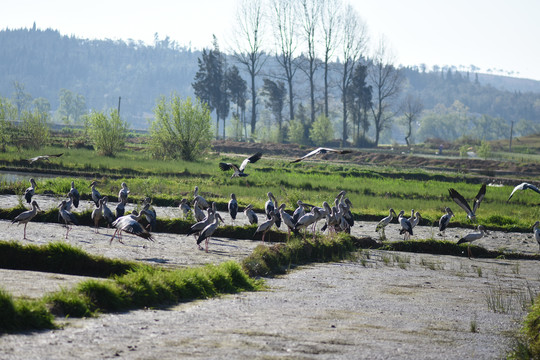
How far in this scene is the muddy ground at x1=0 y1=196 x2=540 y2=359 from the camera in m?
7.59

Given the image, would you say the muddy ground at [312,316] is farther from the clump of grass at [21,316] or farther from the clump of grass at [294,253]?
the clump of grass at [294,253]

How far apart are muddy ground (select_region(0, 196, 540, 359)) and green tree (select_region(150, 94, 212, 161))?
111ft

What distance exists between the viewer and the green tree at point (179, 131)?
165 feet

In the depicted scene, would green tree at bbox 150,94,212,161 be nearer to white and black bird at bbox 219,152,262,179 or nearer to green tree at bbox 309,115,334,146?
white and black bird at bbox 219,152,262,179

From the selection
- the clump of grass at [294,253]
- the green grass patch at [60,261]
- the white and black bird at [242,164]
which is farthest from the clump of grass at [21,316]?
the white and black bird at [242,164]

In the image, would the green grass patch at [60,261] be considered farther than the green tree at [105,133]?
No

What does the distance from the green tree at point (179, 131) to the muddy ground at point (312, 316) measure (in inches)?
1335

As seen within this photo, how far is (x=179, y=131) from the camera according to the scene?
50.2 m

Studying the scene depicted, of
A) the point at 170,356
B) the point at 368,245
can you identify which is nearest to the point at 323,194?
the point at 368,245

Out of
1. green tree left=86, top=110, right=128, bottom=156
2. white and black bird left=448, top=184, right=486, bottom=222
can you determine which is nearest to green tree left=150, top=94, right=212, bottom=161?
green tree left=86, top=110, right=128, bottom=156

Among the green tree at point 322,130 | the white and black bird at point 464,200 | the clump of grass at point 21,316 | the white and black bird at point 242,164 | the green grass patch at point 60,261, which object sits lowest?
the green grass patch at point 60,261

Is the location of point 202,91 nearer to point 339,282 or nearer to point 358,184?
point 358,184

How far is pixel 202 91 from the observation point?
10431 centimetres

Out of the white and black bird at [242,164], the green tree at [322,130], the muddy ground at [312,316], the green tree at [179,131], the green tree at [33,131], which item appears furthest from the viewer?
the green tree at [322,130]
